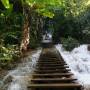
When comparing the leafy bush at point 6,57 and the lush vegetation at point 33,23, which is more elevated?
the lush vegetation at point 33,23

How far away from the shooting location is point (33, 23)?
2755 cm

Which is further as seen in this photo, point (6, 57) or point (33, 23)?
point (33, 23)

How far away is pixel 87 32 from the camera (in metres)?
24.1

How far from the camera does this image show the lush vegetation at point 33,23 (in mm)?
17516

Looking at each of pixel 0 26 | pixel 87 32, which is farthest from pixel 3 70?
pixel 87 32

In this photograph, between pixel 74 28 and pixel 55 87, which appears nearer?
pixel 55 87

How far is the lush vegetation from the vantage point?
17516 millimetres

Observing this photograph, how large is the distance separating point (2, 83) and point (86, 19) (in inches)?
693

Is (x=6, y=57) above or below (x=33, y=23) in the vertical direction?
below

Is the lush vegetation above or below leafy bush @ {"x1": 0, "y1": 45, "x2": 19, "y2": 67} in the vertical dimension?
above

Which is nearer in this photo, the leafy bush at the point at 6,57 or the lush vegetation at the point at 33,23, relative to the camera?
the leafy bush at the point at 6,57

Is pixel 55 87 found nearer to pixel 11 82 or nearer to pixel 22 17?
pixel 11 82

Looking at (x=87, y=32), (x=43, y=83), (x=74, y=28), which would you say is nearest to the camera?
(x=43, y=83)

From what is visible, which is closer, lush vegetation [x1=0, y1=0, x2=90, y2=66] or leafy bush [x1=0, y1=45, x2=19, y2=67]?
leafy bush [x1=0, y1=45, x2=19, y2=67]
